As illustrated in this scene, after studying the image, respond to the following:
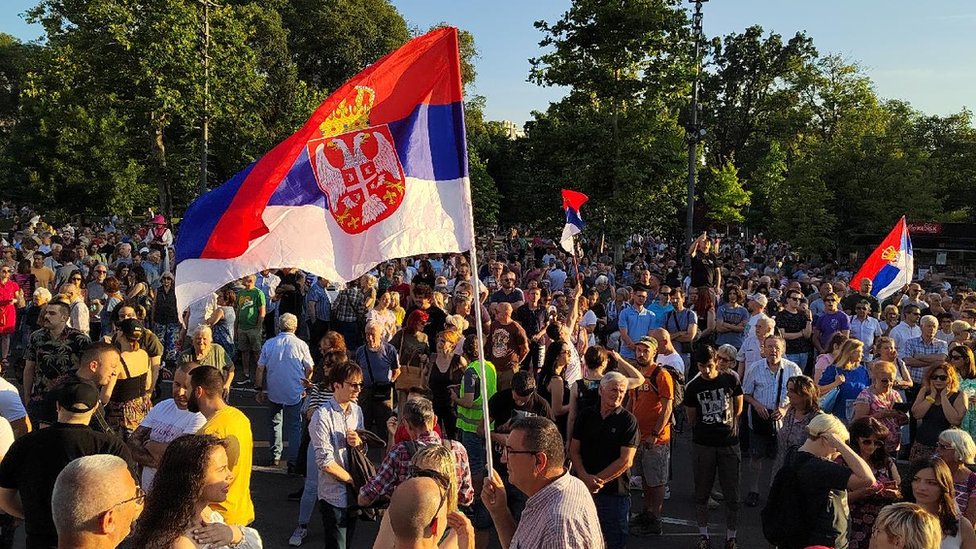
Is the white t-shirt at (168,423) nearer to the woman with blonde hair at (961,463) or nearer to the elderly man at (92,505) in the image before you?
the elderly man at (92,505)

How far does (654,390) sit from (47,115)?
34256 millimetres

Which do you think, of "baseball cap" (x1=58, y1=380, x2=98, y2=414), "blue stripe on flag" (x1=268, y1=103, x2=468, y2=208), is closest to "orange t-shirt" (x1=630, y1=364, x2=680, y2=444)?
"blue stripe on flag" (x1=268, y1=103, x2=468, y2=208)

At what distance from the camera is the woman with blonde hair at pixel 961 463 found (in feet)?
17.3

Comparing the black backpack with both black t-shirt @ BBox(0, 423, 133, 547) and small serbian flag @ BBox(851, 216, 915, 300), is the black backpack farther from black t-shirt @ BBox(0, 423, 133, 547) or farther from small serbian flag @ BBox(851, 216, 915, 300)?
small serbian flag @ BBox(851, 216, 915, 300)

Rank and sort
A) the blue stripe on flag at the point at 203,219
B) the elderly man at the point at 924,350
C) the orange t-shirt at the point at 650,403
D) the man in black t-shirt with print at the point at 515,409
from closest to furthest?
the blue stripe on flag at the point at 203,219 < the man in black t-shirt with print at the point at 515,409 < the orange t-shirt at the point at 650,403 < the elderly man at the point at 924,350

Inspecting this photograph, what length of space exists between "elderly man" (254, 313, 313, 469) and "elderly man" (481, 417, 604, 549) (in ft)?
16.0

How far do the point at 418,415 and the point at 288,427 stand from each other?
3992mm

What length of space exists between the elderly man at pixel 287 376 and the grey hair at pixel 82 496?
5299 mm

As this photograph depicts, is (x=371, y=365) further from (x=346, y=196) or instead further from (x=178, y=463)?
(x=178, y=463)

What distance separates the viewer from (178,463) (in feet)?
11.3

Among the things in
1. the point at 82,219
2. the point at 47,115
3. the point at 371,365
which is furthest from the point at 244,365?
the point at 82,219

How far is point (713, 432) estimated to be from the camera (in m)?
7.14

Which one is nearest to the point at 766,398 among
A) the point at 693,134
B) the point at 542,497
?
the point at 542,497

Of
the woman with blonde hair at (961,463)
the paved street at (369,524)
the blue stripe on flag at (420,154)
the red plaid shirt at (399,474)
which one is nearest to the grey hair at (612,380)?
the red plaid shirt at (399,474)
